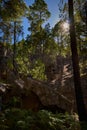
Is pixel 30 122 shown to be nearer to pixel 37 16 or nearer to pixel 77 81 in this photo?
pixel 77 81

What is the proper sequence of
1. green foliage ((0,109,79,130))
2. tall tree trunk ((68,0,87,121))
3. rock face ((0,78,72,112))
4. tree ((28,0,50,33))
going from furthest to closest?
tree ((28,0,50,33)) → rock face ((0,78,72,112)) → tall tree trunk ((68,0,87,121)) → green foliage ((0,109,79,130))

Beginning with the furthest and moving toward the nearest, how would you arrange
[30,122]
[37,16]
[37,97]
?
[37,16] < [37,97] < [30,122]

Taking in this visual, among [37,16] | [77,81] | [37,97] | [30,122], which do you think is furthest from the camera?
[37,16]

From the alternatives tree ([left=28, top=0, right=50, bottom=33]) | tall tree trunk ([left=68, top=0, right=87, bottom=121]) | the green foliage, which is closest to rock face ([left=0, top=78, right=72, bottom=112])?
tall tree trunk ([left=68, top=0, right=87, bottom=121])

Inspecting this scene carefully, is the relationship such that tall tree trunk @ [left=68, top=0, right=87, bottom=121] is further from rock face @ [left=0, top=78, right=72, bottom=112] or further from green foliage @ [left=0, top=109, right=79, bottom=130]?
green foliage @ [left=0, top=109, right=79, bottom=130]

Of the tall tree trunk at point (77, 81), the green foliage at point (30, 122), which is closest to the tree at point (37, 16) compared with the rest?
the tall tree trunk at point (77, 81)

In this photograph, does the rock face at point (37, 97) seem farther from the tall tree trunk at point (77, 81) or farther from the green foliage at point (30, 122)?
the green foliage at point (30, 122)

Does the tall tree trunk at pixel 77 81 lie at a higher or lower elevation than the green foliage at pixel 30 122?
higher

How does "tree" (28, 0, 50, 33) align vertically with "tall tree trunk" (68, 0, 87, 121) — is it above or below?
above

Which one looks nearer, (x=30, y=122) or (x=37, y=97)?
(x=30, y=122)

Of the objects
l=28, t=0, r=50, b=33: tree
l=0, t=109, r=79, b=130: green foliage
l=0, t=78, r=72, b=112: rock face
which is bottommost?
l=0, t=109, r=79, b=130: green foliage

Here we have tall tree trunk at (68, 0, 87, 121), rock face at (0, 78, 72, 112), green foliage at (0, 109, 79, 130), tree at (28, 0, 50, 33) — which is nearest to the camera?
green foliage at (0, 109, 79, 130)

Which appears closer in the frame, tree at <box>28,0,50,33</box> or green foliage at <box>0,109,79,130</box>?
green foliage at <box>0,109,79,130</box>

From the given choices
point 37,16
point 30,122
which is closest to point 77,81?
point 30,122
